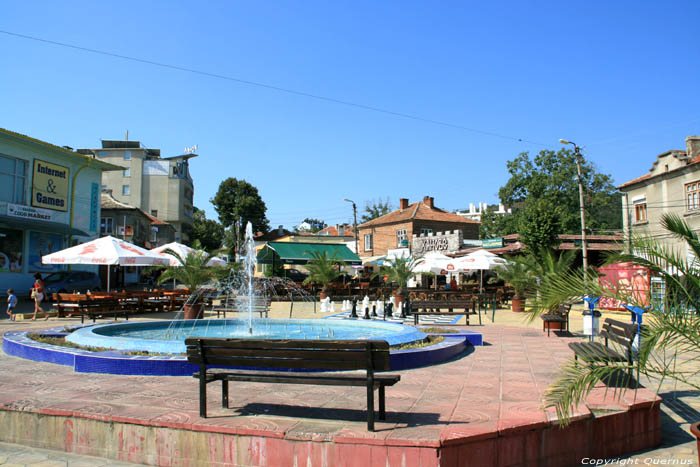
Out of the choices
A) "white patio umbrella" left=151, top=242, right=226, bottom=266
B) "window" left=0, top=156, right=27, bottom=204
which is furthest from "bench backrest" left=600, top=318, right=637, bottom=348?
"window" left=0, top=156, right=27, bottom=204

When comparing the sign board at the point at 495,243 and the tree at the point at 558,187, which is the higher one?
the tree at the point at 558,187

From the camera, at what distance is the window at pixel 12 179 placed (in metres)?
24.8

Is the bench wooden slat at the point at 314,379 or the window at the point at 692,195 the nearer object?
the bench wooden slat at the point at 314,379

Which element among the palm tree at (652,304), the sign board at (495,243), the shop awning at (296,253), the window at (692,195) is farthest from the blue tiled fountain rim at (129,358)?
the sign board at (495,243)

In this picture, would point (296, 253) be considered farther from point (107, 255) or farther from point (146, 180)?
point (146, 180)

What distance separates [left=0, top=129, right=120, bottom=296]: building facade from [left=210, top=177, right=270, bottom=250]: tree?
32973mm

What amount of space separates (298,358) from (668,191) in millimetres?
29652

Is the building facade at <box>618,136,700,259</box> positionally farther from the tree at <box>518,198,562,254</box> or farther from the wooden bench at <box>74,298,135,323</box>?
the wooden bench at <box>74,298,135,323</box>

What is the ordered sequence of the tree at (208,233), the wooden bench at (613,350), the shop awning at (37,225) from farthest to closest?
the tree at (208,233) < the shop awning at (37,225) < the wooden bench at (613,350)

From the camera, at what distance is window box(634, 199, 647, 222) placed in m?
30.9

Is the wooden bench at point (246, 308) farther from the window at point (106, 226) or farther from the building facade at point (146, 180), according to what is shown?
the building facade at point (146, 180)

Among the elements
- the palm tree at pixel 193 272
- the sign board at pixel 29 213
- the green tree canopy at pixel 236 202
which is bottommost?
the palm tree at pixel 193 272

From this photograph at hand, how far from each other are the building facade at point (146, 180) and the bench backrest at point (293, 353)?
55.7 m

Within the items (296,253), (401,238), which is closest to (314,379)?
(296,253)
